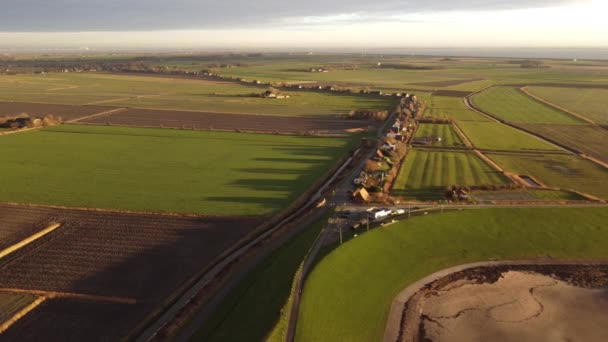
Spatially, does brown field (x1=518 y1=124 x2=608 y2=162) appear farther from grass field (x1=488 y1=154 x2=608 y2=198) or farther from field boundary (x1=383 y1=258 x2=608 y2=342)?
field boundary (x1=383 y1=258 x2=608 y2=342)

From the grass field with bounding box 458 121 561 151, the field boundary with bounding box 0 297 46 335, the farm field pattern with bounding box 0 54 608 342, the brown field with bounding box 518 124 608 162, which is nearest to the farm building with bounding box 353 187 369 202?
the farm field pattern with bounding box 0 54 608 342

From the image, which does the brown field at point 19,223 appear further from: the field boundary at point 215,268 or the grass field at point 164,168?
the field boundary at point 215,268

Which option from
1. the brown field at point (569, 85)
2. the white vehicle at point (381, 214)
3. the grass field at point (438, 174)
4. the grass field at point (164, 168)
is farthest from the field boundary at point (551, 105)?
the white vehicle at point (381, 214)

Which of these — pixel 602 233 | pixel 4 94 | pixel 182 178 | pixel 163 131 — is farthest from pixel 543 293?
pixel 4 94

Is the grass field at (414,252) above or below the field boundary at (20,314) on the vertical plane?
above

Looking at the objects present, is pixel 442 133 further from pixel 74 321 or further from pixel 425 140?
pixel 74 321

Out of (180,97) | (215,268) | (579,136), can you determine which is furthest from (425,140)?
(180,97)

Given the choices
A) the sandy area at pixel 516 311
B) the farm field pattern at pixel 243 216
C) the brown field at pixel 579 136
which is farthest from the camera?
the brown field at pixel 579 136
